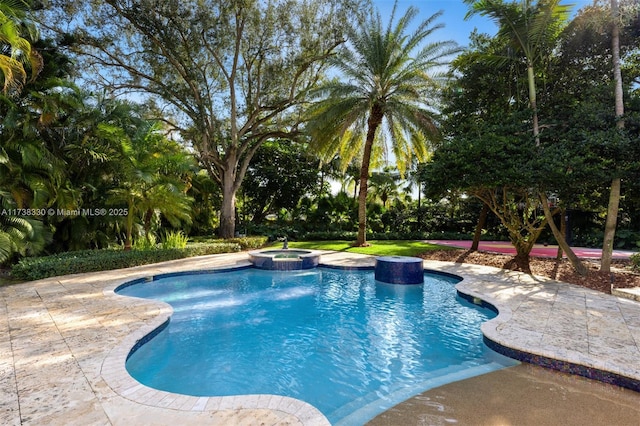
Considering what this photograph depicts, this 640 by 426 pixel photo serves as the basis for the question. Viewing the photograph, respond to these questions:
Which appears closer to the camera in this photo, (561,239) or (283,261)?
(561,239)

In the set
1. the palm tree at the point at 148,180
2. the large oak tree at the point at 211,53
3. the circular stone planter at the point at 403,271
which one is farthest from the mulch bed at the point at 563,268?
the large oak tree at the point at 211,53

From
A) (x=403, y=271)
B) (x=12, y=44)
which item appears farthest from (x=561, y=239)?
(x=12, y=44)

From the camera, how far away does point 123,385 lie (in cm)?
360

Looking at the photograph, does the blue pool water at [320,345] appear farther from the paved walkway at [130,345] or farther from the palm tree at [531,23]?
the palm tree at [531,23]

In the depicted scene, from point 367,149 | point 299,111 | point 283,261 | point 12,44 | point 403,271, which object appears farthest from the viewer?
point 299,111

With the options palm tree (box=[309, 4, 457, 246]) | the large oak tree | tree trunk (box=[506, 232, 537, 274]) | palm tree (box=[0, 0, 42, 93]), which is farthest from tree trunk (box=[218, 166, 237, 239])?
tree trunk (box=[506, 232, 537, 274])

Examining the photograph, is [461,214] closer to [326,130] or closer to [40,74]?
[326,130]

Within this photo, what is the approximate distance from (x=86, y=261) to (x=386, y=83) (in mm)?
13731

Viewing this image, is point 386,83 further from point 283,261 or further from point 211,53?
point 283,261

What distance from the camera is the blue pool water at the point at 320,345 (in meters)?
4.27

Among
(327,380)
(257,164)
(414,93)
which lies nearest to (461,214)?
(414,93)

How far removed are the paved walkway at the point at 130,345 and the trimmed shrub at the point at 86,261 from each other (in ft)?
1.85

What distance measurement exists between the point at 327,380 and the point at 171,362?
2382 millimetres

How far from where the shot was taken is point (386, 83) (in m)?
15.1
